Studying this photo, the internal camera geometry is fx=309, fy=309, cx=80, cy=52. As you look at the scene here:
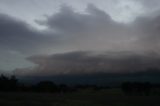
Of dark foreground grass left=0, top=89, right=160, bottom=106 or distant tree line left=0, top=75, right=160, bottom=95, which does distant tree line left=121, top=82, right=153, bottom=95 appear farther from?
dark foreground grass left=0, top=89, right=160, bottom=106

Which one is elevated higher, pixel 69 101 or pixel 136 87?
pixel 136 87

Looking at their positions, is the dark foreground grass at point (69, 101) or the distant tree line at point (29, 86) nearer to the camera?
the dark foreground grass at point (69, 101)

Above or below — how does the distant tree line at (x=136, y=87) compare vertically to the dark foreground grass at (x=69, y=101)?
above

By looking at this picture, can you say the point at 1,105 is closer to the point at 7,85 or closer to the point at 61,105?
the point at 61,105

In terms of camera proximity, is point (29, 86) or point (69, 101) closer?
point (69, 101)

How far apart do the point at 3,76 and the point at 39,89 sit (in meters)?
18.0

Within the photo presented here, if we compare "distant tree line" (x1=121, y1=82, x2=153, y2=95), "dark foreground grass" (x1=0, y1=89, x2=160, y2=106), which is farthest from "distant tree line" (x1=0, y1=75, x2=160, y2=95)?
"dark foreground grass" (x1=0, y1=89, x2=160, y2=106)

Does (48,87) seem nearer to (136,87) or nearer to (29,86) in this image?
(29,86)

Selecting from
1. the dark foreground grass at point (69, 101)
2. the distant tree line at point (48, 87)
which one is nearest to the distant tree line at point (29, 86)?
the distant tree line at point (48, 87)

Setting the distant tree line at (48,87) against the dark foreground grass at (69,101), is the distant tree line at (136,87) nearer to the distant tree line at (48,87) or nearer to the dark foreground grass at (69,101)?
the distant tree line at (48,87)

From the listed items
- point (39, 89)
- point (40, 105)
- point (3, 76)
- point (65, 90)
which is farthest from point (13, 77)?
point (40, 105)

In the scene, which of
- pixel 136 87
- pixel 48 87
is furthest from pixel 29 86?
pixel 136 87

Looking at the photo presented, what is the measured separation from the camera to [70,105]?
210 feet

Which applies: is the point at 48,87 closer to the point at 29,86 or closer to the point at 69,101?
the point at 29,86
